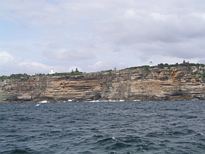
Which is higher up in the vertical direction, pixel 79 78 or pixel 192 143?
pixel 79 78

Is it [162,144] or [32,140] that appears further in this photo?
[32,140]

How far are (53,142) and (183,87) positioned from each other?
512 ft

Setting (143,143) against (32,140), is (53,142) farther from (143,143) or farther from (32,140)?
(143,143)

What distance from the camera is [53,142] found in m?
28.8

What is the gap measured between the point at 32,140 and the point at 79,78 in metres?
168

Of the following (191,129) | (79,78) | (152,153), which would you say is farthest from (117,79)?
(152,153)

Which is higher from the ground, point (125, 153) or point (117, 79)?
point (117, 79)

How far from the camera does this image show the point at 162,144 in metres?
27.0

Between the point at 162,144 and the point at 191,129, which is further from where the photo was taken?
the point at 191,129

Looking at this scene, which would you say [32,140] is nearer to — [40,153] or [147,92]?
[40,153]

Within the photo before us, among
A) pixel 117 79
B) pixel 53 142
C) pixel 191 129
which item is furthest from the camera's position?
Result: pixel 117 79

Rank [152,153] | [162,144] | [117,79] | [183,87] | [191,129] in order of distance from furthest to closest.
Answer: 1. [117,79]
2. [183,87]
3. [191,129]
4. [162,144]
5. [152,153]

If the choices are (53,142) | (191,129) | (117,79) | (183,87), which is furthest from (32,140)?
(117,79)

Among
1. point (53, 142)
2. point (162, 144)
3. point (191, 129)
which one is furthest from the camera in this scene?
point (191, 129)
